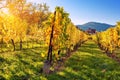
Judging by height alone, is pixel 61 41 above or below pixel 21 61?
above

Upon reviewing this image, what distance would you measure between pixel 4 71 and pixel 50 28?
1047cm

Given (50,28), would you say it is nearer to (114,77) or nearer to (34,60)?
(34,60)

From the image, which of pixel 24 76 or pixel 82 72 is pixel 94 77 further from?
pixel 24 76

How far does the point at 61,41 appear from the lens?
4472cm

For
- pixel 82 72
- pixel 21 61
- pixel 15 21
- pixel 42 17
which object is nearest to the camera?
pixel 82 72

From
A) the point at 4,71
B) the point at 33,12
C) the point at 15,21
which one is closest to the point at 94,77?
the point at 4,71

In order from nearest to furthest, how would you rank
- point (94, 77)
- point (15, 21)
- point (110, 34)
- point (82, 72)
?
point (94, 77)
point (82, 72)
point (15, 21)
point (110, 34)

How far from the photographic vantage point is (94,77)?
3497 centimetres

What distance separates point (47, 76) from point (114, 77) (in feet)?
33.5

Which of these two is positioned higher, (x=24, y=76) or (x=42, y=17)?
(x=42, y=17)

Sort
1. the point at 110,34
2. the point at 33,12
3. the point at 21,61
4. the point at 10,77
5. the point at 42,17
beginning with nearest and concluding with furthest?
the point at 10,77 < the point at 21,61 < the point at 110,34 < the point at 33,12 < the point at 42,17

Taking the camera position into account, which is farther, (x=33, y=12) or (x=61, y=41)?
(x=33, y=12)

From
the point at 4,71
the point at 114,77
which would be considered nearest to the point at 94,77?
the point at 114,77

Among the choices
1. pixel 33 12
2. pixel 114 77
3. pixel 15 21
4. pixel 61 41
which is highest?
pixel 33 12
